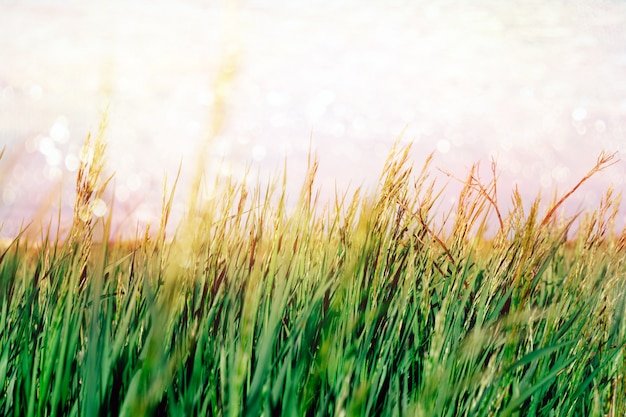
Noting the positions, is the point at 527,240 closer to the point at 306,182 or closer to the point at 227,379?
the point at 306,182

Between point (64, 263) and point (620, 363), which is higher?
point (64, 263)

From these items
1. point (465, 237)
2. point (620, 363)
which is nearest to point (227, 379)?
point (465, 237)

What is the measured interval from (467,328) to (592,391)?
0.50 m

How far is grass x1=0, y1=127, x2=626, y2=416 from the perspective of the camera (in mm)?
1228

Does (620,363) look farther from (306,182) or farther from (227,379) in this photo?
(227,379)

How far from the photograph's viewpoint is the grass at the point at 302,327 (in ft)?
4.03

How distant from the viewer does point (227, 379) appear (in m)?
1.34

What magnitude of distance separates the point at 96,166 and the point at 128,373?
1.61ft

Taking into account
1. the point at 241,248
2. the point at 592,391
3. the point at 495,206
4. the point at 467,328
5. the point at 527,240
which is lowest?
the point at 592,391

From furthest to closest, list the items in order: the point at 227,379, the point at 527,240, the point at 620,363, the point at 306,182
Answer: the point at 620,363
the point at 306,182
the point at 527,240
the point at 227,379

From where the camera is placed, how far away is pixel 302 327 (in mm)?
1314

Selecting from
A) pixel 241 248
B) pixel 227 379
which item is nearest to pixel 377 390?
pixel 227 379

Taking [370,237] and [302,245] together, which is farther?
[302,245]

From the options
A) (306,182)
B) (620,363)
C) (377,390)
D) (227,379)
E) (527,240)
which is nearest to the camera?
(227,379)
